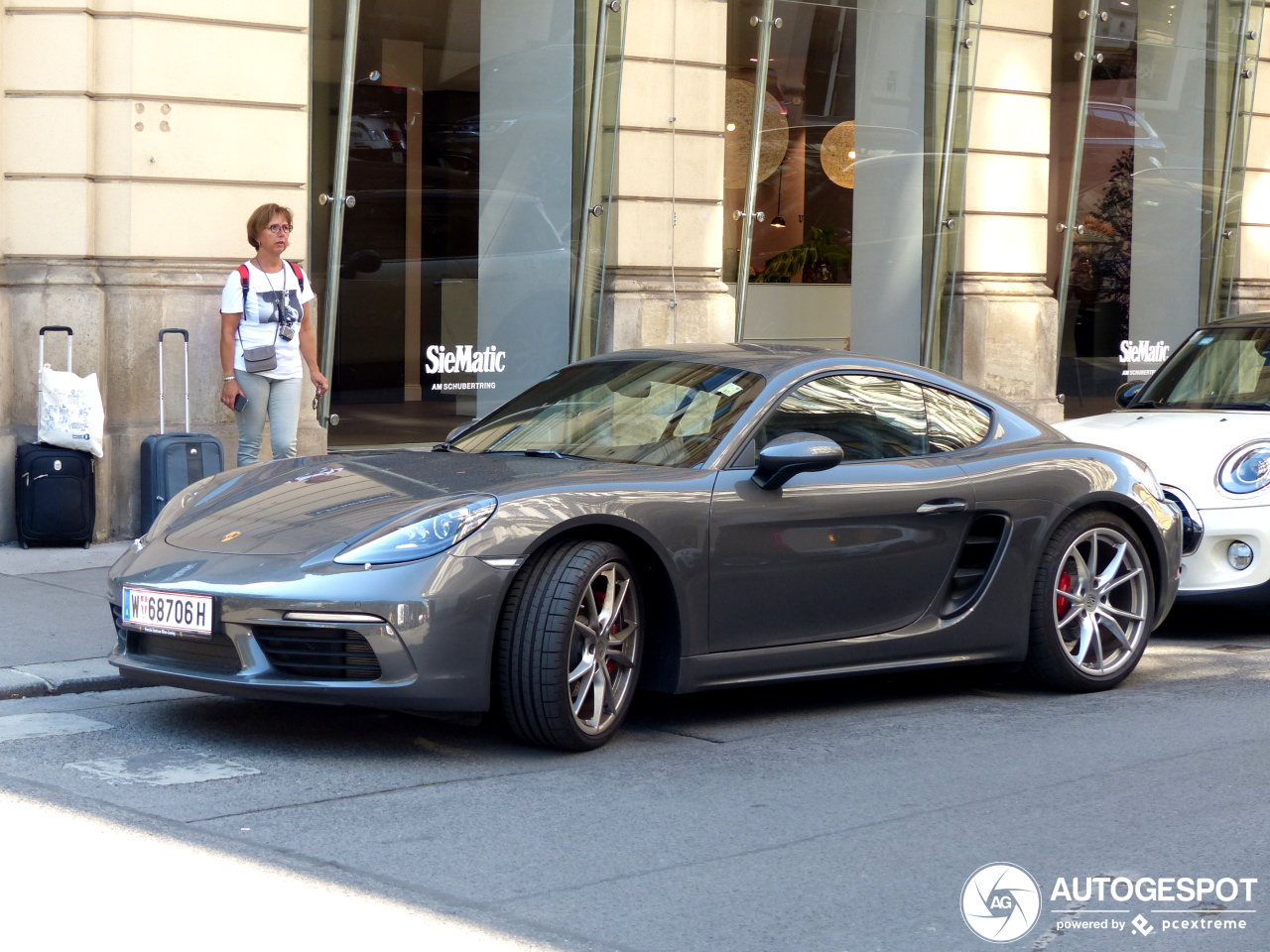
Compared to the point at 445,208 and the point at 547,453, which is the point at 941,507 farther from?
the point at 445,208

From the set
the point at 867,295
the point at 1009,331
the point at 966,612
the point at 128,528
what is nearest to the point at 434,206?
the point at 128,528

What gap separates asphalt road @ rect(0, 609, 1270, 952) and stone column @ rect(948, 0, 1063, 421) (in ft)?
29.7

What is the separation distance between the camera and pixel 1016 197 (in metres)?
15.7

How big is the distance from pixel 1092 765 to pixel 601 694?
64.6 inches

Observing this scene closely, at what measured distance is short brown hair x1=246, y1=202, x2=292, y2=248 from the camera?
32.2 feet

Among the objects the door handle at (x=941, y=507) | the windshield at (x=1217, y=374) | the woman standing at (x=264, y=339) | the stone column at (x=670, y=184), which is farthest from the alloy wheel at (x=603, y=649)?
the stone column at (x=670, y=184)

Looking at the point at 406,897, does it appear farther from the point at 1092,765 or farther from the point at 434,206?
the point at 434,206

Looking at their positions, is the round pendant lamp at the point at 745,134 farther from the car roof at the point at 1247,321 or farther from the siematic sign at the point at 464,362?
the car roof at the point at 1247,321

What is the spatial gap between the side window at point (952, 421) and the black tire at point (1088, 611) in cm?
51

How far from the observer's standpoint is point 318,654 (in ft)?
Answer: 16.9

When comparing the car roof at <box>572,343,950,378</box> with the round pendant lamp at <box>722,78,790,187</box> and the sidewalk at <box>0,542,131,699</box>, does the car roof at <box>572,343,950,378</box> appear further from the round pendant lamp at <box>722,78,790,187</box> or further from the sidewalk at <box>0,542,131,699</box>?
the round pendant lamp at <box>722,78,790,187</box>

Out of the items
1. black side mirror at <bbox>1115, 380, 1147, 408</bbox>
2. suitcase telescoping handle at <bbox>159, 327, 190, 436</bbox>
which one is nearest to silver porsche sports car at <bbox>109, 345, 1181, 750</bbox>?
black side mirror at <bbox>1115, 380, 1147, 408</bbox>

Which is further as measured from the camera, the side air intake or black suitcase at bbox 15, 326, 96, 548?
black suitcase at bbox 15, 326, 96, 548

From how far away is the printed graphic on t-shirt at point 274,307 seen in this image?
9883mm
